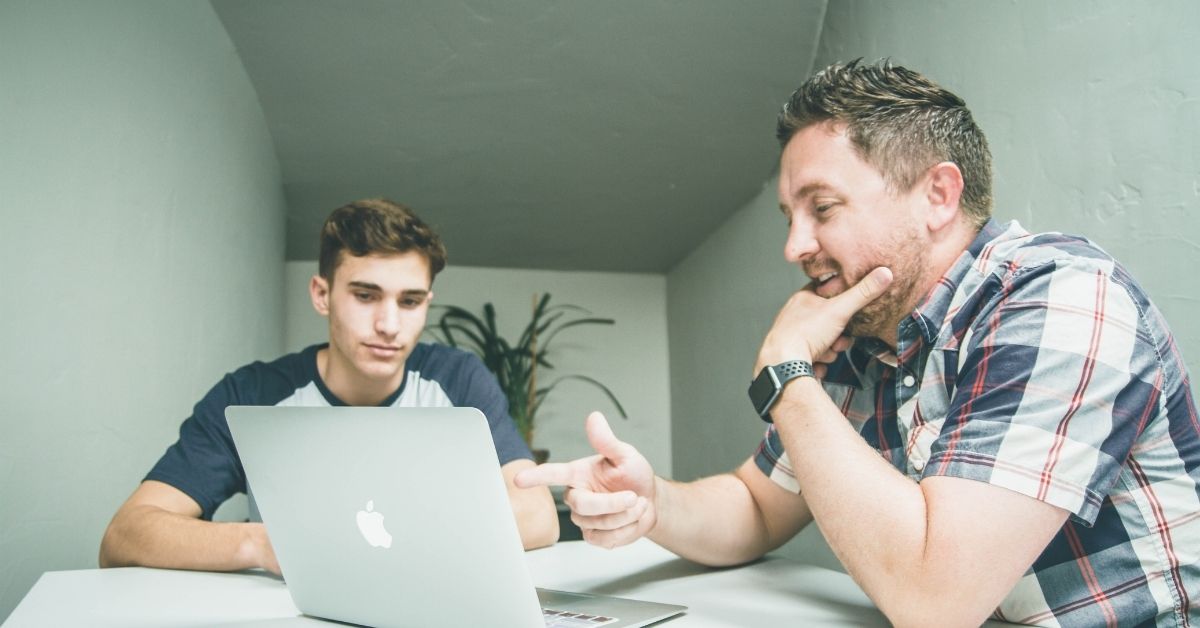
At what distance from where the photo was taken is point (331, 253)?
6.83ft

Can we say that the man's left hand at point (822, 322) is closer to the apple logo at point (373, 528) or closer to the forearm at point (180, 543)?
the apple logo at point (373, 528)

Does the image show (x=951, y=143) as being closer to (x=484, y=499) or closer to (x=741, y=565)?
(x=741, y=565)

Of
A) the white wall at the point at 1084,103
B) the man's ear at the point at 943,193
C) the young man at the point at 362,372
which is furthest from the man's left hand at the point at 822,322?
the young man at the point at 362,372

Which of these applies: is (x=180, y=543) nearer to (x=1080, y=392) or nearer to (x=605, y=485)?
(x=605, y=485)

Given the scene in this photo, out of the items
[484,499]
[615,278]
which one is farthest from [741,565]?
[615,278]

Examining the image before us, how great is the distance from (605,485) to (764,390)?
0.26 metres

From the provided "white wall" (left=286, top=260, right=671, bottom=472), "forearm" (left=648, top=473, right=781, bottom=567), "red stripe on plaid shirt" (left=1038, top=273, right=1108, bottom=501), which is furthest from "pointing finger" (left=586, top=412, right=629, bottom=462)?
"white wall" (left=286, top=260, right=671, bottom=472)

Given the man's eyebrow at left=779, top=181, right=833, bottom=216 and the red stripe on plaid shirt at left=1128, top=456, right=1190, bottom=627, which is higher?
the man's eyebrow at left=779, top=181, right=833, bottom=216

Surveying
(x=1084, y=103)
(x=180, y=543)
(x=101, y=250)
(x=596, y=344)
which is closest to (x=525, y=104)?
(x=101, y=250)

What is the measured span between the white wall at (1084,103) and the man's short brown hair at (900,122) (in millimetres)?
300

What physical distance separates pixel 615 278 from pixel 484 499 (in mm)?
3651

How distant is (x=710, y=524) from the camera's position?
4.25 ft

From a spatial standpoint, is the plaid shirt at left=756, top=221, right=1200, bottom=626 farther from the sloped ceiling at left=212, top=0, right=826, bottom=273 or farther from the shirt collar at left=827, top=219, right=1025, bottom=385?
the sloped ceiling at left=212, top=0, right=826, bottom=273

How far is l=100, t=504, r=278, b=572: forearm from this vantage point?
4.34 ft
